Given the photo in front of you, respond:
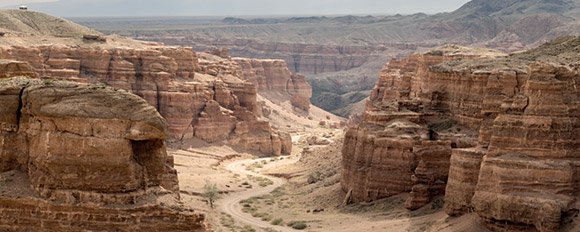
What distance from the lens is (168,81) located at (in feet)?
269

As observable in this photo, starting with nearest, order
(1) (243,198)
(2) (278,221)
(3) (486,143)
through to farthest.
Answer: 1. (3) (486,143)
2. (2) (278,221)
3. (1) (243,198)

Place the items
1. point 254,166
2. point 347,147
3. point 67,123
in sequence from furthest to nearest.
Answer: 1. point 254,166
2. point 347,147
3. point 67,123

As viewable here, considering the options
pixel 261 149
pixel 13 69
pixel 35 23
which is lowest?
pixel 261 149

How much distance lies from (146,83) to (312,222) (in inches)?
1412

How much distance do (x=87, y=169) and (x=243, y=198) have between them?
33.0 metres

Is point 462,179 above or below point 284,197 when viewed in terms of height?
above

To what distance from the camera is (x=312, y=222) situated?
159 feet

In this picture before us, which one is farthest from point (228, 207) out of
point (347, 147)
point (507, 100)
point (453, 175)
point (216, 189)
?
point (507, 100)

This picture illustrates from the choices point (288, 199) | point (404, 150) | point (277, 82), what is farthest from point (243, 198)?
point (277, 82)


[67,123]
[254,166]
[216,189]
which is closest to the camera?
[67,123]

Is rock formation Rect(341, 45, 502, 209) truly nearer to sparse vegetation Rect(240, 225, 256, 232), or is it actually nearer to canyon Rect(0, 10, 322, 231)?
sparse vegetation Rect(240, 225, 256, 232)

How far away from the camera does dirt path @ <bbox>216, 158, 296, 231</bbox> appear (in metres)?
50.4

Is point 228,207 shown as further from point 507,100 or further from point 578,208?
point 578,208

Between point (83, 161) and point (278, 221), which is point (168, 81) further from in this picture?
point (83, 161)
